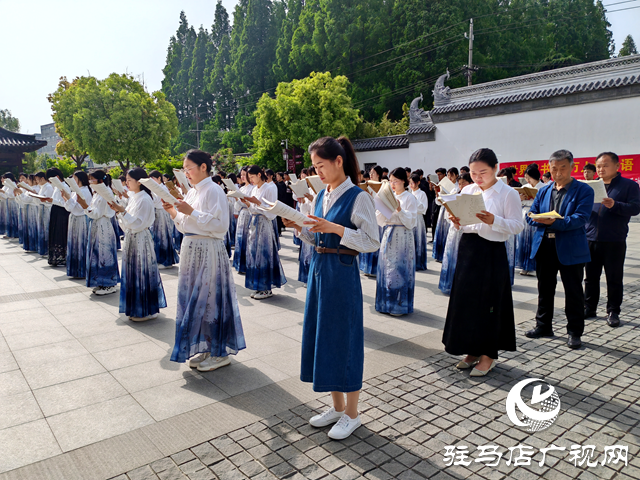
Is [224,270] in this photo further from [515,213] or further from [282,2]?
[282,2]

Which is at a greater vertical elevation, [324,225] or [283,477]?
[324,225]

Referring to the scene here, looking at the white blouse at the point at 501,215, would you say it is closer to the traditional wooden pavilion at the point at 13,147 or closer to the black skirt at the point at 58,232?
the black skirt at the point at 58,232

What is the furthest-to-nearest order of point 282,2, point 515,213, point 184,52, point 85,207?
point 184,52, point 282,2, point 85,207, point 515,213

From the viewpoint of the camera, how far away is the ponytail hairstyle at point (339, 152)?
2739 millimetres

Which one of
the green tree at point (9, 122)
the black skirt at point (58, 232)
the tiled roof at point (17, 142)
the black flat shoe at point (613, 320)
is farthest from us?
the green tree at point (9, 122)

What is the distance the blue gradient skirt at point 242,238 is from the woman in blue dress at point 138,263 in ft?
7.77

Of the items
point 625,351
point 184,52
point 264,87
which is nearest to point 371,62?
point 264,87

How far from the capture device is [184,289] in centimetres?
393

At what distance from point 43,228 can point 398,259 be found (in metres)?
9.09

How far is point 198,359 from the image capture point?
4.04 meters

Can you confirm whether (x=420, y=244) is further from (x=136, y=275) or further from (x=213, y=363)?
(x=213, y=363)

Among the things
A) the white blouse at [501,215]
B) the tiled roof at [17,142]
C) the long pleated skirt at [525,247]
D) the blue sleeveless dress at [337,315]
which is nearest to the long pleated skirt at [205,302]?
the blue sleeveless dress at [337,315]

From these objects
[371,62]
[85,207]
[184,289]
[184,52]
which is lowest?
[184,289]

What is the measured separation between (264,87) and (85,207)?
102ft
